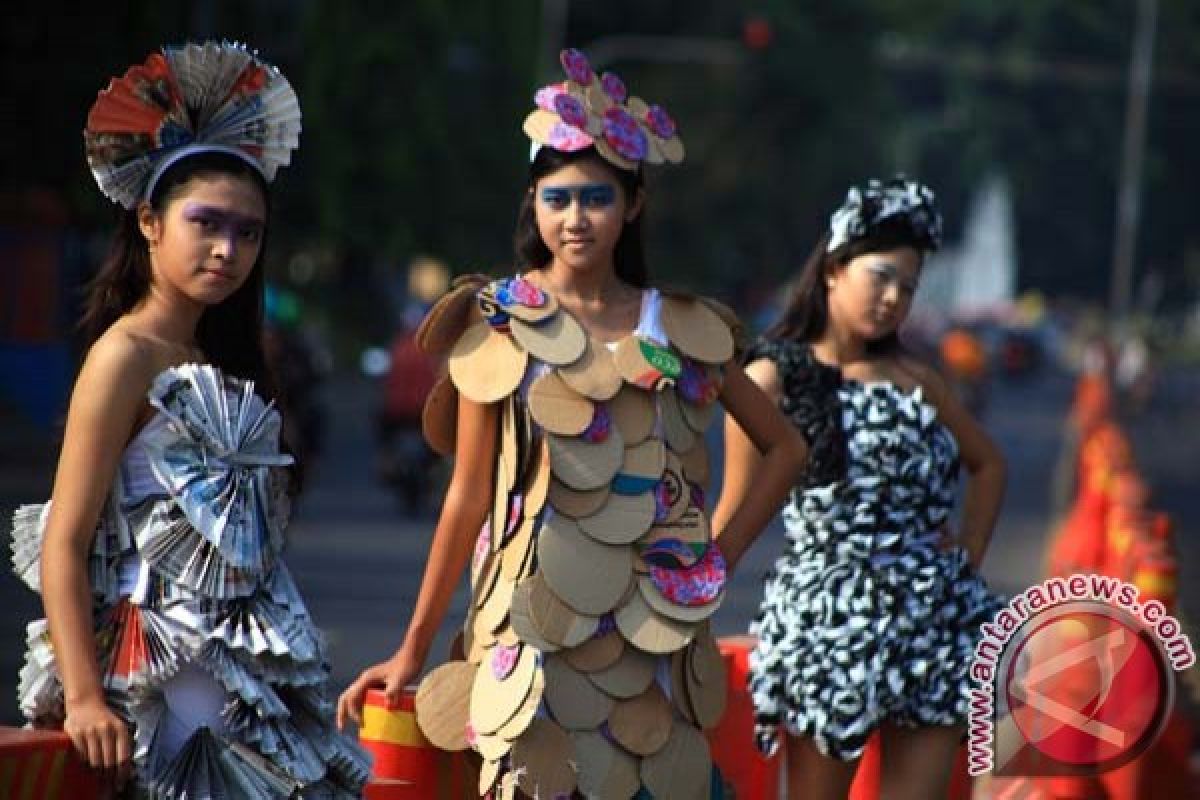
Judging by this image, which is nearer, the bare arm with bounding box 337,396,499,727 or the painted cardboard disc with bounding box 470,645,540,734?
the painted cardboard disc with bounding box 470,645,540,734

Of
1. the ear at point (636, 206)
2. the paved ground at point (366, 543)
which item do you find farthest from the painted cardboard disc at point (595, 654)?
the paved ground at point (366, 543)

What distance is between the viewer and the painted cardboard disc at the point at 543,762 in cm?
496

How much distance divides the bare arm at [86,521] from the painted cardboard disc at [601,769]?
1.02 meters

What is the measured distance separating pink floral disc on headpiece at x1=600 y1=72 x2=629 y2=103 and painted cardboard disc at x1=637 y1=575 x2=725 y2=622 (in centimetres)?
93

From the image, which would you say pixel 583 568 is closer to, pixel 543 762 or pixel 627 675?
pixel 627 675

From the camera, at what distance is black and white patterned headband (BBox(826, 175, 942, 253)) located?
631cm

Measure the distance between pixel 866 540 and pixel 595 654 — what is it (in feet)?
4.18

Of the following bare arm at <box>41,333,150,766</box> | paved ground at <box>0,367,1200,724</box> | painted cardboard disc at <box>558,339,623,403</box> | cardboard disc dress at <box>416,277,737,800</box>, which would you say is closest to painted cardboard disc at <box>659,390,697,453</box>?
cardboard disc dress at <box>416,277,737,800</box>

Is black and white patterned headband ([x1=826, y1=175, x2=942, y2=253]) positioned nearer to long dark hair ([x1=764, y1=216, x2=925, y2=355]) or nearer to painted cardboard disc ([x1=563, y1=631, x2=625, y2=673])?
long dark hair ([x1=764, y1=216, x2=925, y2=355])

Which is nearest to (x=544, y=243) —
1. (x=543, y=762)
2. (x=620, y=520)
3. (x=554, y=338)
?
(x=554, y=338)

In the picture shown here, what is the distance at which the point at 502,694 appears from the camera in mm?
5012

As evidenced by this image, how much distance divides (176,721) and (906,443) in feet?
7.52

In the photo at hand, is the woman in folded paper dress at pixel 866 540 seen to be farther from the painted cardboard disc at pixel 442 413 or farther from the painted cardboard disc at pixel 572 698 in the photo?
the painted cardboard disc at pixel 572 698

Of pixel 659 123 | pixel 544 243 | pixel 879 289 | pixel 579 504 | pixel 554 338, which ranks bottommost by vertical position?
pixel 579 504
